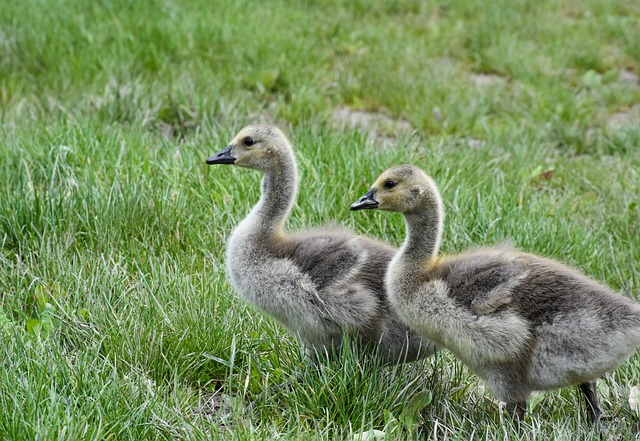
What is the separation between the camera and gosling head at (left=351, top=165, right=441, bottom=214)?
3.97 meters

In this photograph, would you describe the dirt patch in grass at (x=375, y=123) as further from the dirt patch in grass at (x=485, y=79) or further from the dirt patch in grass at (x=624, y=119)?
the dirt patch in grass at (x=624, y=119)

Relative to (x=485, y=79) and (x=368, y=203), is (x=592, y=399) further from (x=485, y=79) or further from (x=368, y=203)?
(x=485, y=79)

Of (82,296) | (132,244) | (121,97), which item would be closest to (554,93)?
(121,97)

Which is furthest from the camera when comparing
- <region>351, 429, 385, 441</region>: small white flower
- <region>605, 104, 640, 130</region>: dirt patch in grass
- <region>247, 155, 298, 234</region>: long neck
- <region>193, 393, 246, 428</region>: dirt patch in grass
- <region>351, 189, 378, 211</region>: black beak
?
<region>605, 104, 640, 130</region>: dirt patch in grass

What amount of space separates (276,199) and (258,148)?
0.30 meters

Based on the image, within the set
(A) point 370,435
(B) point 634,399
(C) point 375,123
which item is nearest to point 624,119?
(C) point 375,123

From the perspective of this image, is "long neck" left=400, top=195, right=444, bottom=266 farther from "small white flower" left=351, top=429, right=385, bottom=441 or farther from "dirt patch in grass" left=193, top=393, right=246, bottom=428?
"dirt patch in grass" left=193, top=393, right=246, bottom=428

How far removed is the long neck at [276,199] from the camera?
4.45m

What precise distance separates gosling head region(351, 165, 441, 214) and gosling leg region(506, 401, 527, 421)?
99 centimetres

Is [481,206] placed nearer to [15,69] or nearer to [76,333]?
[76,333]

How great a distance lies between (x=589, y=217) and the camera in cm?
612

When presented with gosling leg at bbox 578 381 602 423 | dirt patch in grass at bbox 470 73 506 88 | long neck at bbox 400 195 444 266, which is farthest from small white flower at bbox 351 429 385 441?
dirt patch in grass at bbox 470 73 506 88

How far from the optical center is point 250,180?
19.8ft

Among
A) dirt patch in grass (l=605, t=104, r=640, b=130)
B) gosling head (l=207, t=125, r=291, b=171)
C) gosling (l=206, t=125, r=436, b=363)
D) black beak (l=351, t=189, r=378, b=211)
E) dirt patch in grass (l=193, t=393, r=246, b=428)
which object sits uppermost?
gosling head (l=207, t=125, r=291, b=171)
